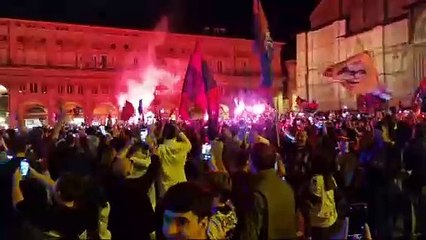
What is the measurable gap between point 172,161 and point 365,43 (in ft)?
165

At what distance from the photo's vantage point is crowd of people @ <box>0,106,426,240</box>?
5.10 metres

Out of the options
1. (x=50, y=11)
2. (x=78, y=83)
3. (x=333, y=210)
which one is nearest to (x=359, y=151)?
(x=333, y=210)

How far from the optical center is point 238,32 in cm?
8150

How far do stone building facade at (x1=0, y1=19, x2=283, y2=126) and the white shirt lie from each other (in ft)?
180

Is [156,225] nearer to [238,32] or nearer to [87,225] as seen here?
[87,225]

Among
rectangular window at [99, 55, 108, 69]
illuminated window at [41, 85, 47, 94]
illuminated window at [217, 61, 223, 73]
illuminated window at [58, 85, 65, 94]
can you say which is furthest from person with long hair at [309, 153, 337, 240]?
illuminated window at [217, 61, 223, 73]

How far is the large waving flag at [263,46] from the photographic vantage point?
15117 mm

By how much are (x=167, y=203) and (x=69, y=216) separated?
1919mm

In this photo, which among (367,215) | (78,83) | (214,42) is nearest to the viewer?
(367,215)

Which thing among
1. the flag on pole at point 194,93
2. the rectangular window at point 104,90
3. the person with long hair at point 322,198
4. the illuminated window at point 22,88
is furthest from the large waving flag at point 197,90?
the rectangular window at point 104,90

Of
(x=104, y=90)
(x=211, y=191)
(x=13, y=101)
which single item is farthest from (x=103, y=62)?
(x=211, y=191)

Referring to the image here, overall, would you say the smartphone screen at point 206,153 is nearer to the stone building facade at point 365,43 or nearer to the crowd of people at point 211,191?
the crowd of people at point 211,191

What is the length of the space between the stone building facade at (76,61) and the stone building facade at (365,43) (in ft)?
38.6

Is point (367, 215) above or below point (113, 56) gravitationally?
below
